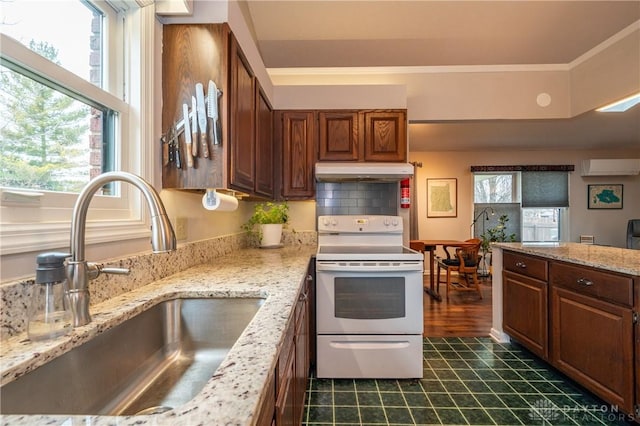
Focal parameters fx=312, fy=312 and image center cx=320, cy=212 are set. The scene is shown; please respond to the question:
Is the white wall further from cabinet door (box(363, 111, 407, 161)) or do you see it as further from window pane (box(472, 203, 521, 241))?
cabinet door (box(363, 111, 407, 161))

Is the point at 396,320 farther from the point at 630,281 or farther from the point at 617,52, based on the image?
the point at 617,52

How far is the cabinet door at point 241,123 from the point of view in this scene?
143 cm

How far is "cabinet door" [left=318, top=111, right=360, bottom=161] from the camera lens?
2645mm

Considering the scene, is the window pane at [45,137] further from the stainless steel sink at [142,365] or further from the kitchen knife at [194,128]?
the stainless steel sink at [142,365]

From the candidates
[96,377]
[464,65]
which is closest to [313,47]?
[464,65]

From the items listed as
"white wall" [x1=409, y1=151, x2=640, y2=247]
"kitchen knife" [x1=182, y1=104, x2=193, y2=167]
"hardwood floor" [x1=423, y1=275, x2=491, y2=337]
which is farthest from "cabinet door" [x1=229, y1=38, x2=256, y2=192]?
"white wall" [x1=409, y1=151, x2=640, y2=247]

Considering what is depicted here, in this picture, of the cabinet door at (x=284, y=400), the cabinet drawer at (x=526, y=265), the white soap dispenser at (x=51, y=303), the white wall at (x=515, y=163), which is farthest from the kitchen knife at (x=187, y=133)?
the white wall at (x=515, y=163)

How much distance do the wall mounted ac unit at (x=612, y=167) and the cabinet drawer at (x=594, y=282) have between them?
16.5 ft

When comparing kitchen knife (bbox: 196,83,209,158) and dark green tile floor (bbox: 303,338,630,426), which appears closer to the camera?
kitchen knife (bbox: 196,83,209,158)

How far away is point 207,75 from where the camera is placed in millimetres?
1377

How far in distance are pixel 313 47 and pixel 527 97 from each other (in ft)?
6.68

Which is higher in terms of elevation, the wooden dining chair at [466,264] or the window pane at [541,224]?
the window pane at [541,224]

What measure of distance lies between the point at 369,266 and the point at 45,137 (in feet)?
5.59

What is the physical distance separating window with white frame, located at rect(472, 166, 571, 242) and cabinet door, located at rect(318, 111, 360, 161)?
402cm
